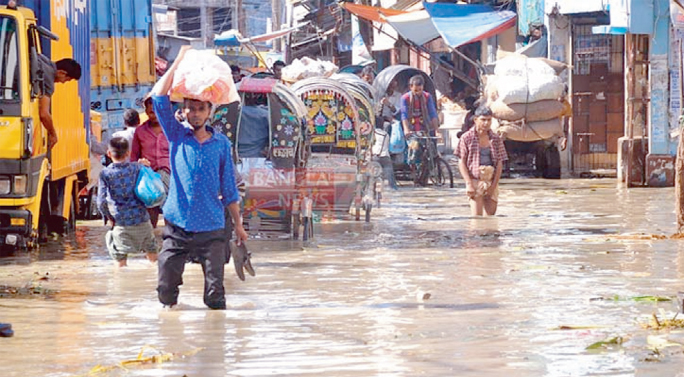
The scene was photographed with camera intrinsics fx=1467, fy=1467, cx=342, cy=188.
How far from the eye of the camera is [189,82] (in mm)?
9000

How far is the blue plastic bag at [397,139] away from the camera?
77.6ft

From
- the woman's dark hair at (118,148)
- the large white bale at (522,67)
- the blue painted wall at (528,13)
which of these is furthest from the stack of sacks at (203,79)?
the blue painted wall at (528,13)

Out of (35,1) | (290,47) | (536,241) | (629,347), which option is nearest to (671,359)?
(629,347)

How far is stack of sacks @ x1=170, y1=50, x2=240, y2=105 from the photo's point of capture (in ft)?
29.5

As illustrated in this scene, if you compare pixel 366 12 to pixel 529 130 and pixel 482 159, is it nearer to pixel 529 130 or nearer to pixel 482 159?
pixel 529 130

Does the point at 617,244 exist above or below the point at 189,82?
below

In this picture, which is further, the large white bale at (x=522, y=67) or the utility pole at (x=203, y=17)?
the utility pole at (x=203, y=17)

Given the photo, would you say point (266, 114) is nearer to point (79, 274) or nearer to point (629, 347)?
point (79, 274)

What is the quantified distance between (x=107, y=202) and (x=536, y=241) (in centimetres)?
446

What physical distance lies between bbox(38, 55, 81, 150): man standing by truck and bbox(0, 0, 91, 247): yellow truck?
0.11m

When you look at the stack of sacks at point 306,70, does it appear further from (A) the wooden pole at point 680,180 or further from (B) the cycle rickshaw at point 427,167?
(A) the wooden pole at point 680,180

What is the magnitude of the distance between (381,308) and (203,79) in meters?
1.94

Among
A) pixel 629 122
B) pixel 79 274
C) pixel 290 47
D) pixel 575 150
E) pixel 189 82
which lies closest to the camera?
pixel 189 82

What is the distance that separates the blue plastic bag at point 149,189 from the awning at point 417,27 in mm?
19389
